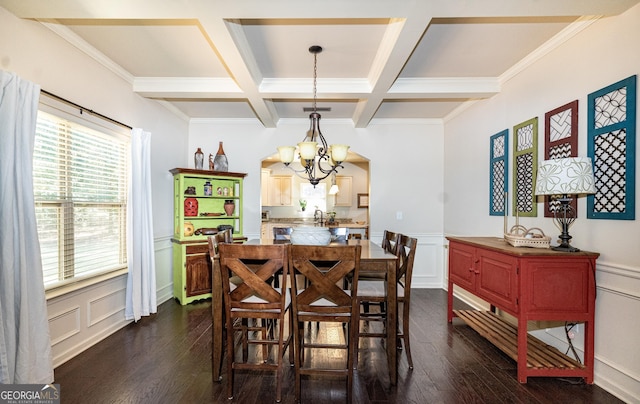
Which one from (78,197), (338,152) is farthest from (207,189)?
(338,152)

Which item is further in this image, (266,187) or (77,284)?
(266,187)

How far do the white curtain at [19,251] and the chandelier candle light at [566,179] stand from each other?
3.48 m

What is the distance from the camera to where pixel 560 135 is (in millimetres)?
2586

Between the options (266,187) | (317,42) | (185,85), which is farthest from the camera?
(266,187)

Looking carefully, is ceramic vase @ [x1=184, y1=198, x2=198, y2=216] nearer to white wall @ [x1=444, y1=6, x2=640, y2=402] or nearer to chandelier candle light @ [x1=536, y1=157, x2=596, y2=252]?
white wall @ [x1=444, y1=6, x2=640, y2=402]

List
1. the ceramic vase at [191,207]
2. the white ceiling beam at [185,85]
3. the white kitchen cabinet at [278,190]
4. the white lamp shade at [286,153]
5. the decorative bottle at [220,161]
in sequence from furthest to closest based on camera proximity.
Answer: the white kitchen cabinet at [278,190] → the decorative bottle at [220,161] → the ceramic vase at [191,207] → the white ceiling beam at [185,85] → the white lamp shade at [286,153]

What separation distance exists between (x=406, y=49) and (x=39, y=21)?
8.94 feet

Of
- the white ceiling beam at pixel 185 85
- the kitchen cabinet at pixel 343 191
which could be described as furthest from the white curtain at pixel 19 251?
the kitchen cabinet at pixel 343 191

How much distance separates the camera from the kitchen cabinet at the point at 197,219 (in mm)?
4000

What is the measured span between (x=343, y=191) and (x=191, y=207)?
513 centimetres

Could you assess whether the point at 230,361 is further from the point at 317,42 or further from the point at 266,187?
the point at 266,187

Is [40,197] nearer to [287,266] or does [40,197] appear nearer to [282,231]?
[287,266]

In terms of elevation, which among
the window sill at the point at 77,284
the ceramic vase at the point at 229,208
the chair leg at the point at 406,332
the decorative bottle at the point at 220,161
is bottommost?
the chair leg at the point at 406,332

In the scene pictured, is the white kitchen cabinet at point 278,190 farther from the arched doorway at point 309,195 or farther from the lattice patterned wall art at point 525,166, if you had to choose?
the lattice patterned wall art at point 525,166
